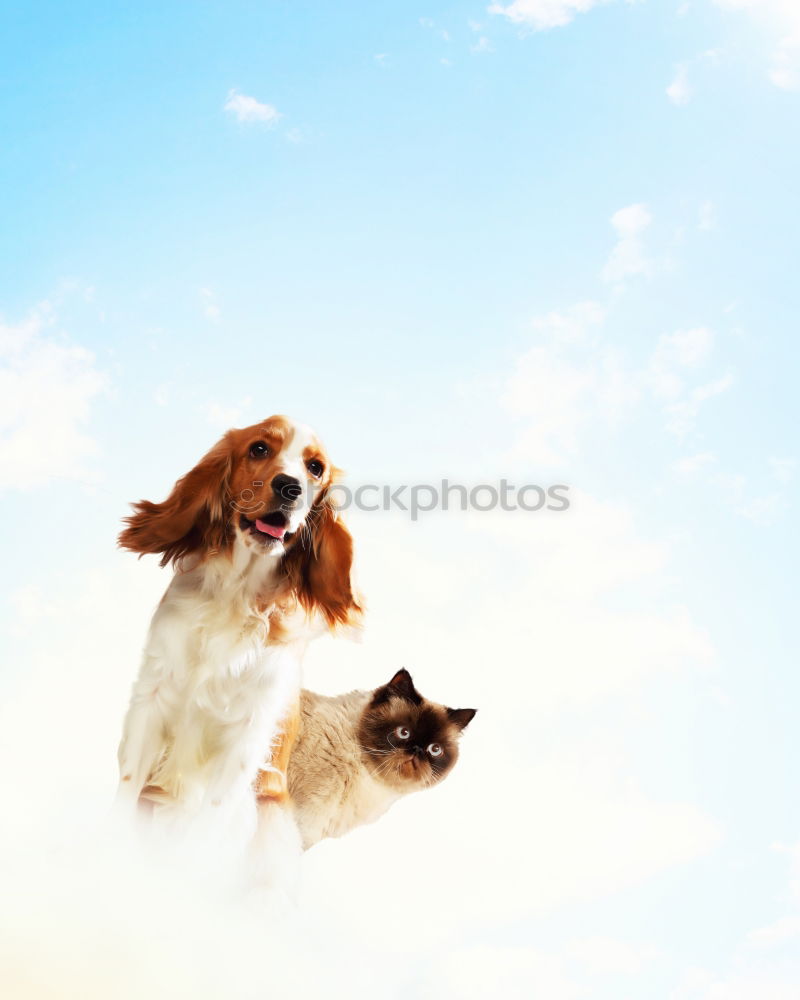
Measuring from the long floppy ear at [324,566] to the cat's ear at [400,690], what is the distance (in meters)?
0.60

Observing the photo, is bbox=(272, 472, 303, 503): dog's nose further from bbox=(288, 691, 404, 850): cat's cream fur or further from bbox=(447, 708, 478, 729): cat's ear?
bbox=(447, 708, 478, 729): cat's ear

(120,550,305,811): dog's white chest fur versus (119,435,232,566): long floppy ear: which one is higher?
(119,435,232,566): long floppy ear

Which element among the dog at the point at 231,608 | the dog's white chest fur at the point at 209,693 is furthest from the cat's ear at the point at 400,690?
the dog's white chest fur at the point at 209,693

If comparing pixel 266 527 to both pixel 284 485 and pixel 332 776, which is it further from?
pixel 332 776

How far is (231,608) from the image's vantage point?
3275 millimetres

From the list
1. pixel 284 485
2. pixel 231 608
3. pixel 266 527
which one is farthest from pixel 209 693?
pixel 284 485

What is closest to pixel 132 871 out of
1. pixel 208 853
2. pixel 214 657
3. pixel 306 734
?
pixel 208 853

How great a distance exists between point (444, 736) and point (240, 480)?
1.47 meters

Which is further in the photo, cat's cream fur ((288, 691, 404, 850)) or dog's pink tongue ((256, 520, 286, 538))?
cat's cream fur ((288, 691, 404, 850))

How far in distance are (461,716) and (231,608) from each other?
1.24 metres

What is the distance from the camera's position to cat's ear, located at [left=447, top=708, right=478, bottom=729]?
4.02 m

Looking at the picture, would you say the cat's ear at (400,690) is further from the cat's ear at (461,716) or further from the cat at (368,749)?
the cat's ear at (461,716)

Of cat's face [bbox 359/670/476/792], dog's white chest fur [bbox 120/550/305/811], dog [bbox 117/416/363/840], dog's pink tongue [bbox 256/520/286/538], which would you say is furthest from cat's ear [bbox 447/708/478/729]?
dog's pink tongue [bbox 256/520/286/538]

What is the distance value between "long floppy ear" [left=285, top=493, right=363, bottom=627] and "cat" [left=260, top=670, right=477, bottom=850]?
1.74 feet
